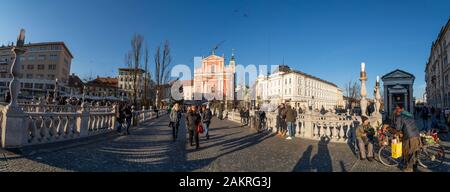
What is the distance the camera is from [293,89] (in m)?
69.5

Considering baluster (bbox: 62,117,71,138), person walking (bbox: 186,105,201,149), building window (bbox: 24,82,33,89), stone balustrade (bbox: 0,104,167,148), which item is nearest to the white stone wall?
stone balustrade (bbox: 0,104,167,148)

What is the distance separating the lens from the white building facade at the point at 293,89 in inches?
2736

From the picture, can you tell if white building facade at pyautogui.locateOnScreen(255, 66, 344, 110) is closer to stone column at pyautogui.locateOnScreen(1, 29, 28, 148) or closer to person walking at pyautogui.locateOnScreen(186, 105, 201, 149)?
person walking at pyautogui.locateOnScreen(186, 105, 201, 149)

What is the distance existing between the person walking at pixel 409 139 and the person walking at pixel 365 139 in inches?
36.1

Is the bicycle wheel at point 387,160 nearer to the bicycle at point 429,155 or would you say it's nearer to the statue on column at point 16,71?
the bicycle at point 429,155

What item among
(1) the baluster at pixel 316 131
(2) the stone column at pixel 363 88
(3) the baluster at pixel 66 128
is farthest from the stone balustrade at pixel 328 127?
(3) the baluster at pixel 66 128

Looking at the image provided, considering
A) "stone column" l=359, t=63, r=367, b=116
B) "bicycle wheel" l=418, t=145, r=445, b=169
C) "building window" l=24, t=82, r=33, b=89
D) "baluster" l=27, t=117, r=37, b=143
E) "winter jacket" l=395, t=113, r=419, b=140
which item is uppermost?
"building window" l=24, t=82, r=33, b=89

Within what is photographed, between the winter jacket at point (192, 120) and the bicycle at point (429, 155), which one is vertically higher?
the winter jacket at point (192, 120)

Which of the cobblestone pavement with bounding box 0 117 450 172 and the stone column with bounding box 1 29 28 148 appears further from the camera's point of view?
the stone column with bounding box 1 29 28 148

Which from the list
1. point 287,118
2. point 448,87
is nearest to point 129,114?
point 287,118

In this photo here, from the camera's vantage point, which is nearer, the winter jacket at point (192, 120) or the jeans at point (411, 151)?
the jeans at point (411, 151)

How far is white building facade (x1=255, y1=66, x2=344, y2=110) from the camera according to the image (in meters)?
69.5

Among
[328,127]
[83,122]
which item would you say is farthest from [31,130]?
[328,127]

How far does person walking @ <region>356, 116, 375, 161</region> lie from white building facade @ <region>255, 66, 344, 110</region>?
53.3 m
